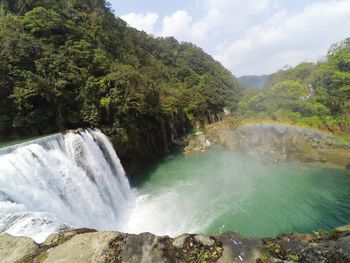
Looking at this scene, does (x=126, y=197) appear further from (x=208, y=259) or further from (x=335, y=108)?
(x=335, y=108)

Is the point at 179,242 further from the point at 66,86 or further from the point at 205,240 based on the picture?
the point at 66,86

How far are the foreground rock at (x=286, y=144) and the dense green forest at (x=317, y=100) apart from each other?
5.94 feet

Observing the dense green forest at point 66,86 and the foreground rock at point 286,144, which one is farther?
the foreground rock at point 286,144

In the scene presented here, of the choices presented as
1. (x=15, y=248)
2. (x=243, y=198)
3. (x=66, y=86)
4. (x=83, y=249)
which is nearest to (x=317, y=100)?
(x=243, y=198)

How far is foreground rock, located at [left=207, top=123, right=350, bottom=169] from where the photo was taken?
61.0 ft

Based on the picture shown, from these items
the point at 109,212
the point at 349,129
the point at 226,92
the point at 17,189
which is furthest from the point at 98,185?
the point at 226,92

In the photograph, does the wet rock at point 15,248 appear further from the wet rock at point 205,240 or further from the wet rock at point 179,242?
the wet rock at point 205,240

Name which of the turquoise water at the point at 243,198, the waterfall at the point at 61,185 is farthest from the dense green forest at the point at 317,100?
the waterfall at the point at 61,185

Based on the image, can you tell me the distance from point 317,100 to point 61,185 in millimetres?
23523

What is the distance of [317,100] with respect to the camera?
23344 mm

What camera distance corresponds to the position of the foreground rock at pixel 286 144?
61.0 feet

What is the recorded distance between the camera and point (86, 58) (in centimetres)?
1725

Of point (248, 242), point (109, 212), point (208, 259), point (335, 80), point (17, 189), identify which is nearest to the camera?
point (208, 259)

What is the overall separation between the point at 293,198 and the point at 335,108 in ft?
47.9
